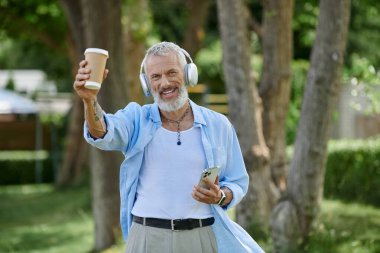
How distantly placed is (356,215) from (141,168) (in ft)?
23.8

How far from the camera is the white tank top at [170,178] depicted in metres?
4.82

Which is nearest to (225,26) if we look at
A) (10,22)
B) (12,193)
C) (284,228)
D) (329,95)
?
(329,95)

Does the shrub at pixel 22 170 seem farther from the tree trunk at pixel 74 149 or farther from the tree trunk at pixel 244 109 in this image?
the tree trunk at pixel 244 109

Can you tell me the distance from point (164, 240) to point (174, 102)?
2.46ft

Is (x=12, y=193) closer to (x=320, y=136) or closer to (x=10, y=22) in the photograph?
(x=10, y=22)

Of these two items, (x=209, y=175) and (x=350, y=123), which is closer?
(x=209, y=175)

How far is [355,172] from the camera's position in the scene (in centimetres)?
1361

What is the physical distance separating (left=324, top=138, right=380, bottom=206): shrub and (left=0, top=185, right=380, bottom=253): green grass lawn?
1.06ft

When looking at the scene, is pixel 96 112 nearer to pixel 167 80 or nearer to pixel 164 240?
pixel 167 80

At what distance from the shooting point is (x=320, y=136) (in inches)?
352

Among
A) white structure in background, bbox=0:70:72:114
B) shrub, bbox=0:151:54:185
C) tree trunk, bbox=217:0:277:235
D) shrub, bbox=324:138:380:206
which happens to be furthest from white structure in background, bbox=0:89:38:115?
tree trunk, bbox=217:0:277:235

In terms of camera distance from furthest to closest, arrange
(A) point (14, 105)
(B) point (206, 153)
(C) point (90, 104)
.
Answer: (A) point (14, 105), (B) point (206, 153), (C) point (90, 104)

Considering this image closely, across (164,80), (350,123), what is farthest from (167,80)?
(350,123)

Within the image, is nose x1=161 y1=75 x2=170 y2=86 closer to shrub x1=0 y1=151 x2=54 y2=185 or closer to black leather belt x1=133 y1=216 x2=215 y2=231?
black leather belt x1=133 y1=216 x2=215 y2=231
